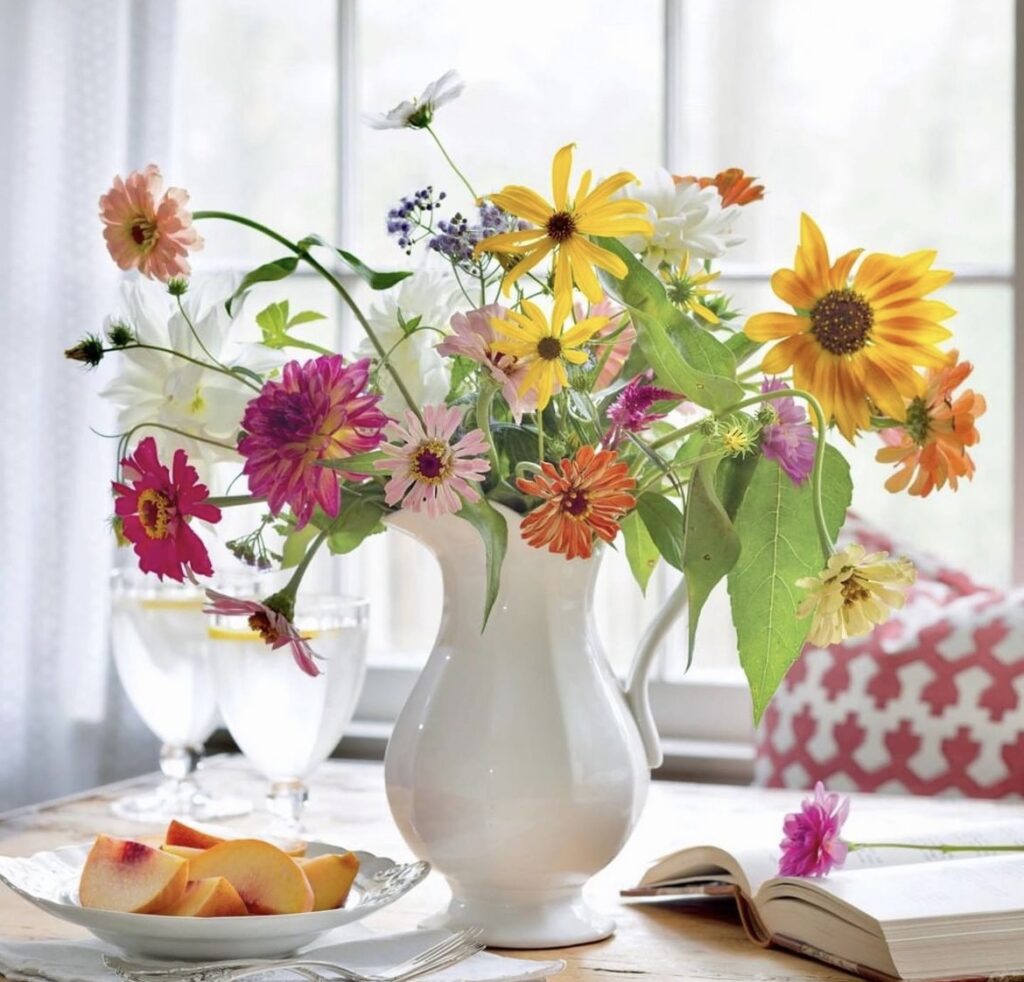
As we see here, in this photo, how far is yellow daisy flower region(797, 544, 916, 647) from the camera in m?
0.79

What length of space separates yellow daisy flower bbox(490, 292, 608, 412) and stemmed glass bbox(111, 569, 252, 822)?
69 cm

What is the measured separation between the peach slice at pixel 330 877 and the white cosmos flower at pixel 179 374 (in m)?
0.26

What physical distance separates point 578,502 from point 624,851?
60 cm

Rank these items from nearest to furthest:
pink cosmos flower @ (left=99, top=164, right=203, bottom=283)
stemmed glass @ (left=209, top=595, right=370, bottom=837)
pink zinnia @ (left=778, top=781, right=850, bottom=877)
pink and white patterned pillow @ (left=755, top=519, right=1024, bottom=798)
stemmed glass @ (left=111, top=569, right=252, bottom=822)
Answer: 1. pink cosmos flower @ (left=99, top=164, right=203, bottom=283)
2. pink zinnia @ (left=778, top=781, right=850, bottom=877)
3. stemmed glass @ (left=209, top=595, right=370, bottom=837)
4. stemmed glass @ (left=111, top=569, right=252, bottom=822)
5. pink and white patterned pillow @ (left=755, top=519, right=1024, bottom=798)

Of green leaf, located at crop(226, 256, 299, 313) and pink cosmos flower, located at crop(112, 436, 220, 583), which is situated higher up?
green leaf, located at crop(226, 256, 299, 313)

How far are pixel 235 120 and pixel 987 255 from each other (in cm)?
107

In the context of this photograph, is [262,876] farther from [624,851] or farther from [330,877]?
[624,851]

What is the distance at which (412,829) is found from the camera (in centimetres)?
95

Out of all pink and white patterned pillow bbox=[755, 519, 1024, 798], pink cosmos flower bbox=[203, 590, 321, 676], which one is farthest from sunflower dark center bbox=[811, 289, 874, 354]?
pink and white patterned pillow bbox=[755, 519, 1024, 798]

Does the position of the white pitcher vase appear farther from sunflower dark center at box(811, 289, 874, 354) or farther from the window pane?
the window pane

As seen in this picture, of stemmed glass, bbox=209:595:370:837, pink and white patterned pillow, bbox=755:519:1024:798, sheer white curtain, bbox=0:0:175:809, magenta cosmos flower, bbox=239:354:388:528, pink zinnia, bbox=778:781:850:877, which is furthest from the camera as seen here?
sheer white curtain, bbox=0:0:175:809

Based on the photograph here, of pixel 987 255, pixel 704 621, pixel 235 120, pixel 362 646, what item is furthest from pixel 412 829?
pixel 235 120

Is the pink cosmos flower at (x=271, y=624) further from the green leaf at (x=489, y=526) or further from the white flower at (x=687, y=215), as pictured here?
the white flower at (x=687, y=215)

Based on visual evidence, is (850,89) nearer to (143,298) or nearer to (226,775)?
(226,775)
